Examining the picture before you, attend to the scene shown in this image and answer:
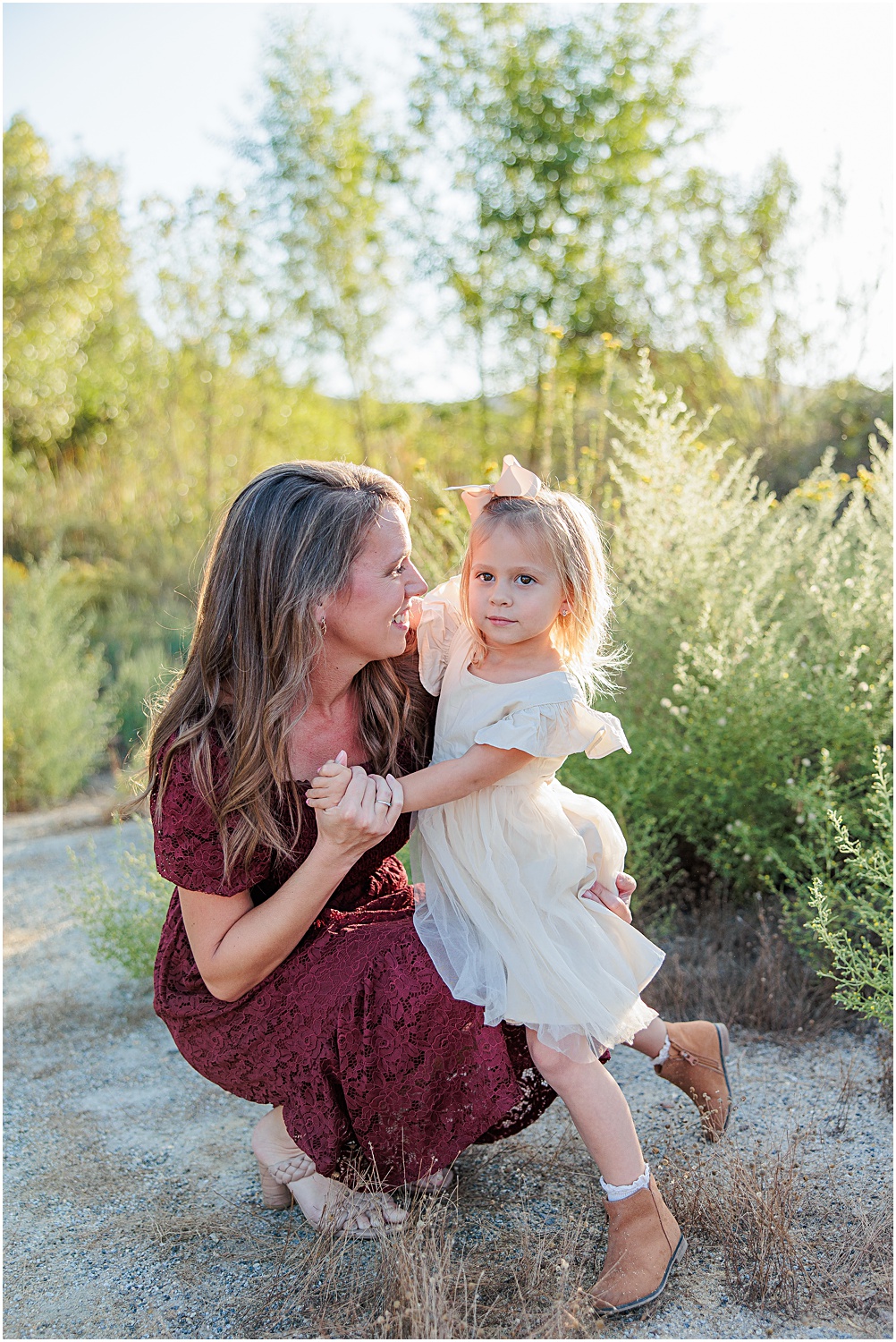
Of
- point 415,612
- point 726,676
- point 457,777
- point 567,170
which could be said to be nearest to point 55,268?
point 567,170

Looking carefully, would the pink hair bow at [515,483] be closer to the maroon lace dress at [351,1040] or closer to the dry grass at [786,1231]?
the maroon lace dress at [351,1040]

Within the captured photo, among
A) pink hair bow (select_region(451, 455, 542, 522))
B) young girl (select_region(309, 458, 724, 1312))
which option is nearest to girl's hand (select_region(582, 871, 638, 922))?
young girl (select_region(309, 458, 724, 1312))

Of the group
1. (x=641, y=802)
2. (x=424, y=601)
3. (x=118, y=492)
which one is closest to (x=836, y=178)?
(x=641, y=802)

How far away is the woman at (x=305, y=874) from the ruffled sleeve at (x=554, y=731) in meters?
0.21

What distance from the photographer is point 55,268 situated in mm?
11766

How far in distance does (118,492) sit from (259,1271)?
953 centimetres

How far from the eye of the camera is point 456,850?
6.26ft

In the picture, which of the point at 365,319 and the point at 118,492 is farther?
the point at 118,492

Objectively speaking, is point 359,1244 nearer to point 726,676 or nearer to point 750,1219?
point 750,1219

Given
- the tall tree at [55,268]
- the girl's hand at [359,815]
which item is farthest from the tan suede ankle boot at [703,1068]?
the tall tree at [55,268]

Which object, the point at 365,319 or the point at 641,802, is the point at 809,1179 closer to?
the point at 641,802

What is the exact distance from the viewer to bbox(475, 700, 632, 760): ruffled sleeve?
1807 mm

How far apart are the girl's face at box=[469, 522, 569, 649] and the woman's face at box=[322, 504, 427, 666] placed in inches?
5.7

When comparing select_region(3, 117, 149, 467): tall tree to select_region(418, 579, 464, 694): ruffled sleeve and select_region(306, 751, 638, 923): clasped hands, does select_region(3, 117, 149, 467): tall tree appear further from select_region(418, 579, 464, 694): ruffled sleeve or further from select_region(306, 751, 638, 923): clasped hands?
select_region(306, 751, 638, 923): clasped hands
